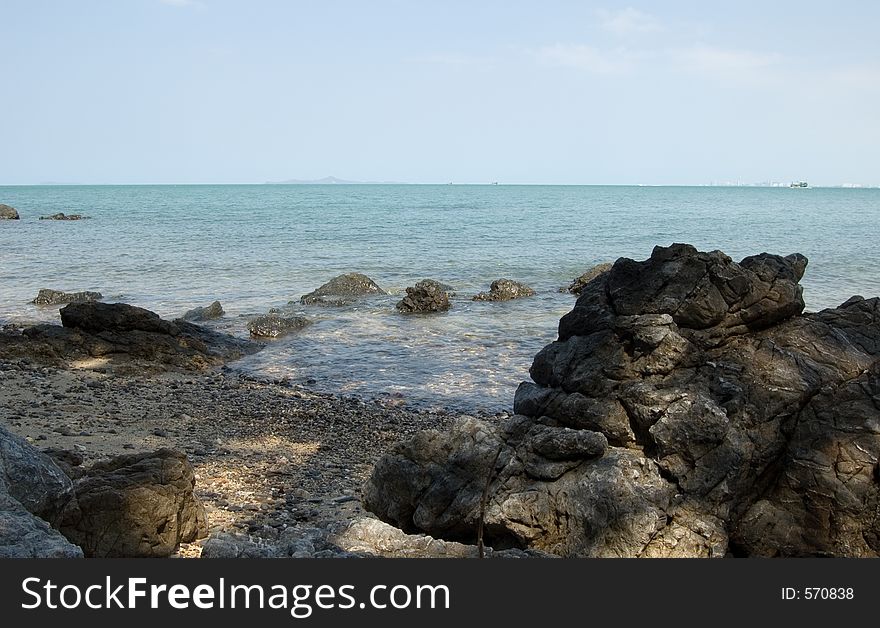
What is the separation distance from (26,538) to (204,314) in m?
18.5

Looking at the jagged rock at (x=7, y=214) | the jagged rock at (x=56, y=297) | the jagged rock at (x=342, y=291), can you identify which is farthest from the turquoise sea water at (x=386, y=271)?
the jagged rock at (x=7, y=214)

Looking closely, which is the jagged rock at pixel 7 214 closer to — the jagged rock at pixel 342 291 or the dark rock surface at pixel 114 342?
the jagged rock at pixel 342 291

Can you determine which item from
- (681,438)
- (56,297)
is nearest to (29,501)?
(681,438)

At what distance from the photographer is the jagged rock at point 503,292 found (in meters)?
26.7

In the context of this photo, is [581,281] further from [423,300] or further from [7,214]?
[7,214]

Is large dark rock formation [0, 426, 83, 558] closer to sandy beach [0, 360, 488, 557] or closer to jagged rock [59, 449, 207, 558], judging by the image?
jagged rock [59, 449, 207, 558]

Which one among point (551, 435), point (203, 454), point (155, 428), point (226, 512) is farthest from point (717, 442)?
point (155, 428)

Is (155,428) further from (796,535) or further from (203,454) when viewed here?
(796,535)

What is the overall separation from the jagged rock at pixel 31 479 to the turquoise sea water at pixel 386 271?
8.63m

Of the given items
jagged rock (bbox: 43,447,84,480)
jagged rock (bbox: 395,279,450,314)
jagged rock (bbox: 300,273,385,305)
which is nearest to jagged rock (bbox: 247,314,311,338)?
jagged rock (bbox: 395,279,450,314)

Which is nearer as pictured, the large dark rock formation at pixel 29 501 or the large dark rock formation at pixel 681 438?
the large dark rock formation at pixel 29 501

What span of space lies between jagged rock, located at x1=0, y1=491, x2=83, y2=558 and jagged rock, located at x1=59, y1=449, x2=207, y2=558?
3.08 ft

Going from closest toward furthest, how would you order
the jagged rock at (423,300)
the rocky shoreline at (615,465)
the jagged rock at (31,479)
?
the jagged rock at (31,479) → the rocky shoreline at (615,465) → the jagged rock at (423,300)

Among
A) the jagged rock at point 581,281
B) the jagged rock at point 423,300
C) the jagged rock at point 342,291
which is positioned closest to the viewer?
the jagged rock at point 423,300
